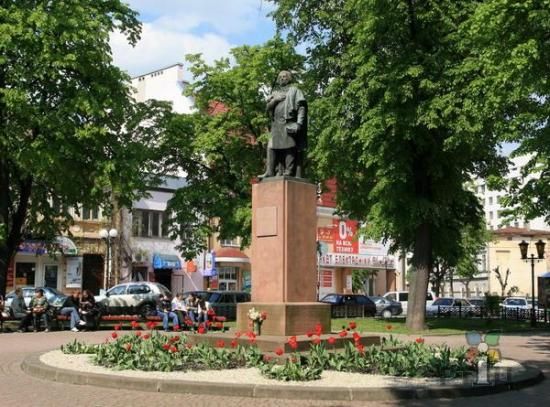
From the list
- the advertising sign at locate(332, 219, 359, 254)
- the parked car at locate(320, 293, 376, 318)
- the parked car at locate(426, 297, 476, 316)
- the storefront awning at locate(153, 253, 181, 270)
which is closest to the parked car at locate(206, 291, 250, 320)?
the parked car at locate(320, 293, 376, 318)

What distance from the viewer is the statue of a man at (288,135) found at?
586 inches

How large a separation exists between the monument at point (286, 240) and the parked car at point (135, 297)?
20.4 m

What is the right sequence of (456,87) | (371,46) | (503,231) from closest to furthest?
(456,87), (371,46), (503,231)

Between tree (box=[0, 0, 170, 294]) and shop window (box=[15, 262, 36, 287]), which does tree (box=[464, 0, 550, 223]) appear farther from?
shop window (box=[15, 262, 36, 287])

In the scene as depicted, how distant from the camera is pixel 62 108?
24.6m

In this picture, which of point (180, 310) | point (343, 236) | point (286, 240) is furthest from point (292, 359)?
point (343, 236)

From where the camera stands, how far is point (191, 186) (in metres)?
35.3

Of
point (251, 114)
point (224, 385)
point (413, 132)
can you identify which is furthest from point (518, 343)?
point (251, 114)

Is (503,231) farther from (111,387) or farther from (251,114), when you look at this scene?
(111,387)

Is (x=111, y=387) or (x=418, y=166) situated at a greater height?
(x=418, y=166)

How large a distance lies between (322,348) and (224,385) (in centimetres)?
257

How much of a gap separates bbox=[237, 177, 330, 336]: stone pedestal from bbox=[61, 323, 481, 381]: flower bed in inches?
28.3

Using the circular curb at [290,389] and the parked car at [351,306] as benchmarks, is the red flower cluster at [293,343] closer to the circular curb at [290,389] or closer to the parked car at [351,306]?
the circular curb at [290,389]

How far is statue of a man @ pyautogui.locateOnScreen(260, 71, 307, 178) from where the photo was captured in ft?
48.8
